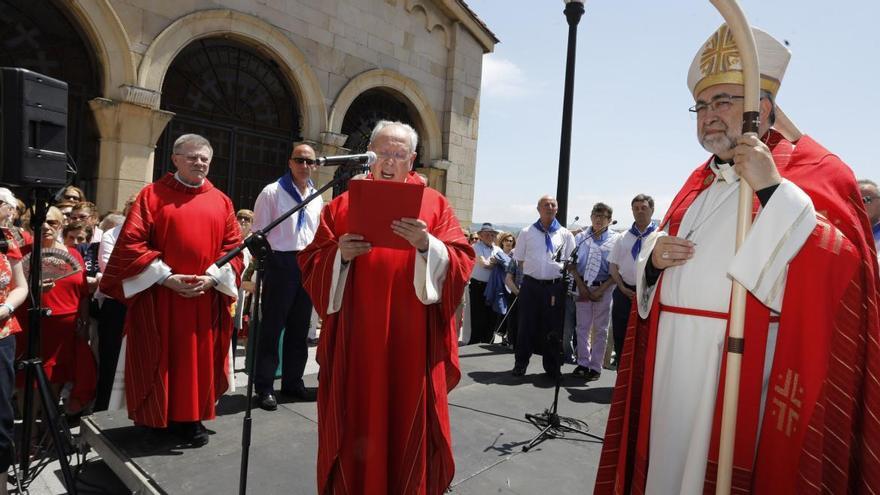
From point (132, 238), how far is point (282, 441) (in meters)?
1.65

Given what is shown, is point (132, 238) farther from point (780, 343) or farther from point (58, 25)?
point (58, 25)

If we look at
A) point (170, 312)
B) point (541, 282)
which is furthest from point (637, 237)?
point (170, 312)

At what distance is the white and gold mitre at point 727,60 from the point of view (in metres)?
2.03

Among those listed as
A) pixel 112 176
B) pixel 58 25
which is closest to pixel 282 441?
pixel 112 176

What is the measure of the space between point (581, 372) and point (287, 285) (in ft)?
11.2

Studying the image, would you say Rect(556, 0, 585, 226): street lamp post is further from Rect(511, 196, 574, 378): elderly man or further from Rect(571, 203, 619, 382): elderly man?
Rect(571, 203, 619, 382): elderly man

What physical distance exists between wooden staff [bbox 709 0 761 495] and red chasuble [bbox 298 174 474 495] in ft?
3.97

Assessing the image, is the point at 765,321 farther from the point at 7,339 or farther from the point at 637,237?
the point at 637,237

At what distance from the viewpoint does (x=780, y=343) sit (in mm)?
1835

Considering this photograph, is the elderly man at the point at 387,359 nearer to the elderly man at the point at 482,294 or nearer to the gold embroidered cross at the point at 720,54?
the gold embroidered cross at the point at 720,54

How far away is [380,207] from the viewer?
2.28 meters

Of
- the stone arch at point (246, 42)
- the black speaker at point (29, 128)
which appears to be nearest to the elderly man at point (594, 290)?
the stone arch at point (246, 42)

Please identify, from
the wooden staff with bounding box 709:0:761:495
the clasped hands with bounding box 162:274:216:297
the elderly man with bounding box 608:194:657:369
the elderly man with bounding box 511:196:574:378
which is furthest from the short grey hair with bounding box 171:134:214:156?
the elderly man with bounding box 608:194:657:369

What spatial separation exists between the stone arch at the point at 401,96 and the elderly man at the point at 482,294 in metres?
2.47
